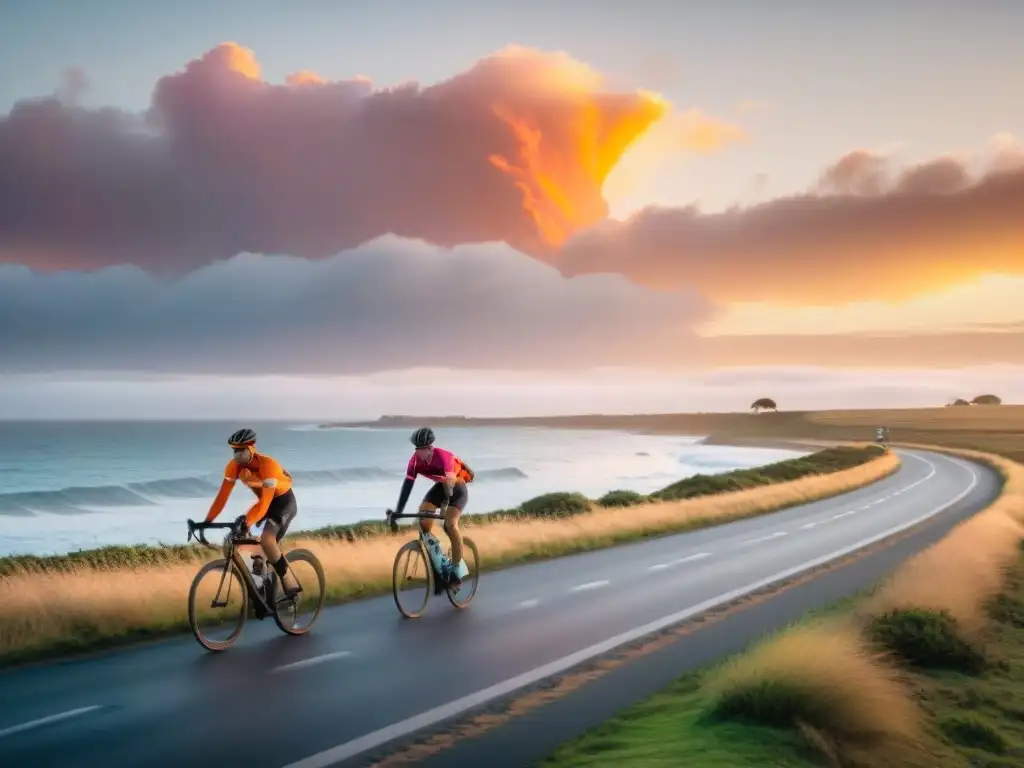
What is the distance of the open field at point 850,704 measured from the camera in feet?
24.1

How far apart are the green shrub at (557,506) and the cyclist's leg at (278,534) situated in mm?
20784

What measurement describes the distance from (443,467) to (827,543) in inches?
540

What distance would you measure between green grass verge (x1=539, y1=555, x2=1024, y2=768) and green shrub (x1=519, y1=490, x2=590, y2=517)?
20.8 metres

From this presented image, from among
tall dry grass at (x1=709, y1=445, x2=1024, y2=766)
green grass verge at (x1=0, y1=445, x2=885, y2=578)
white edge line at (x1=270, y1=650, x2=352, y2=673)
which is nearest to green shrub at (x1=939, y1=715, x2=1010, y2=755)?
tall dry grass at (x1=709, y1=445, x2=1024, y2=766)

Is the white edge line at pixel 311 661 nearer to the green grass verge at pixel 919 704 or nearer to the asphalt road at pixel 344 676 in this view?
the asphalt road at pixel 344 676

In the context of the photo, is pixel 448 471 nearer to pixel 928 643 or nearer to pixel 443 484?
pixel 443 484

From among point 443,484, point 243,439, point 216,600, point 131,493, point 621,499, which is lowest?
point 131,493

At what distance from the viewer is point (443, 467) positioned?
12734 mm

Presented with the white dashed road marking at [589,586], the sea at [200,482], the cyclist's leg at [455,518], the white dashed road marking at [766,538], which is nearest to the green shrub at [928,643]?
the cyclist's leg at [455,518]

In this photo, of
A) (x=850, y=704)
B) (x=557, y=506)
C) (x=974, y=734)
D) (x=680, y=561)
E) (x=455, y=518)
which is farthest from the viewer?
(x=557, y=506)

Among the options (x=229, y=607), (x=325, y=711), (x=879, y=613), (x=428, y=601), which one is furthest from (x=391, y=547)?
(x=325, y=711)

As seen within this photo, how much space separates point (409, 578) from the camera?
1312 centimetres

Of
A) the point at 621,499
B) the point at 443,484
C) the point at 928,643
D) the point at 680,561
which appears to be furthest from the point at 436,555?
the point at 621,499

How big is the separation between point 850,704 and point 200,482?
85406mm
